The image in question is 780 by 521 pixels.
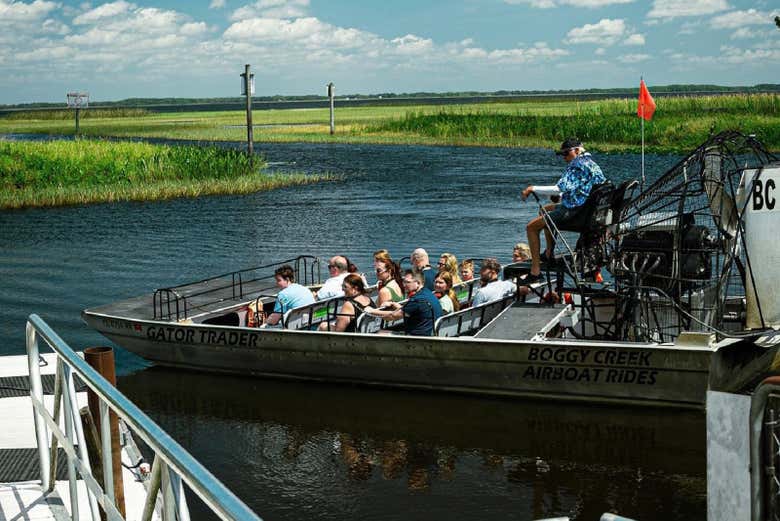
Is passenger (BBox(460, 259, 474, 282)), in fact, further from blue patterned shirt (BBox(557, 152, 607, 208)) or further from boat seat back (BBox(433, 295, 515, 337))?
blue patterned shirt (BBox(557, 152, 607, 208))

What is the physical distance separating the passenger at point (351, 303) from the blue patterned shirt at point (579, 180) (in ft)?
9.82

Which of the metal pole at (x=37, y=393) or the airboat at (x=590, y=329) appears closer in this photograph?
the metal pole at (x=37, y=393)

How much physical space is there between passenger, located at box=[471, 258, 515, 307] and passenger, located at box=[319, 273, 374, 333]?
1603 mm

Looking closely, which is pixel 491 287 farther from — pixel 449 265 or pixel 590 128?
pixel 590 128

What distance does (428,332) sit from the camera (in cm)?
1292

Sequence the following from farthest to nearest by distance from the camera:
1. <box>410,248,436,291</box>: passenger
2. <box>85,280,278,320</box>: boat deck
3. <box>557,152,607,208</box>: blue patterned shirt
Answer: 1. <box>85,280,278,320</box>: boat deck
2. <box>410,248,436,291</box>: passenger
3. <box>557,152,607,208</box>: blue patterned shirt

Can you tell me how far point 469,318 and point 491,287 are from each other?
25.1 inches

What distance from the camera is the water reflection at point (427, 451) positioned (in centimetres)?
988

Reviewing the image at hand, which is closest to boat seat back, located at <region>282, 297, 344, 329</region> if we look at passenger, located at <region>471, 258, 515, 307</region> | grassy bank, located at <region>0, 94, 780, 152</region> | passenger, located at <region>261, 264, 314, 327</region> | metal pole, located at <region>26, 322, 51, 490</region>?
passenger, located at <region>261, 264, 314, 327</region>

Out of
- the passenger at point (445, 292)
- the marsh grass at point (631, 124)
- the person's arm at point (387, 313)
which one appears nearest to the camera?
the person's arm at point (387, 313)

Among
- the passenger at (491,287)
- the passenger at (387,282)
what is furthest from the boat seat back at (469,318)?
the passenger at (387,282)

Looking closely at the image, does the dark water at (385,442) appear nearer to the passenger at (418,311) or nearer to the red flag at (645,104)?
the passenger at (418,311)

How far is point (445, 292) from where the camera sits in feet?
45.9

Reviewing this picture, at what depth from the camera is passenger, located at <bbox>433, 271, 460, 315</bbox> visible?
13898mm
